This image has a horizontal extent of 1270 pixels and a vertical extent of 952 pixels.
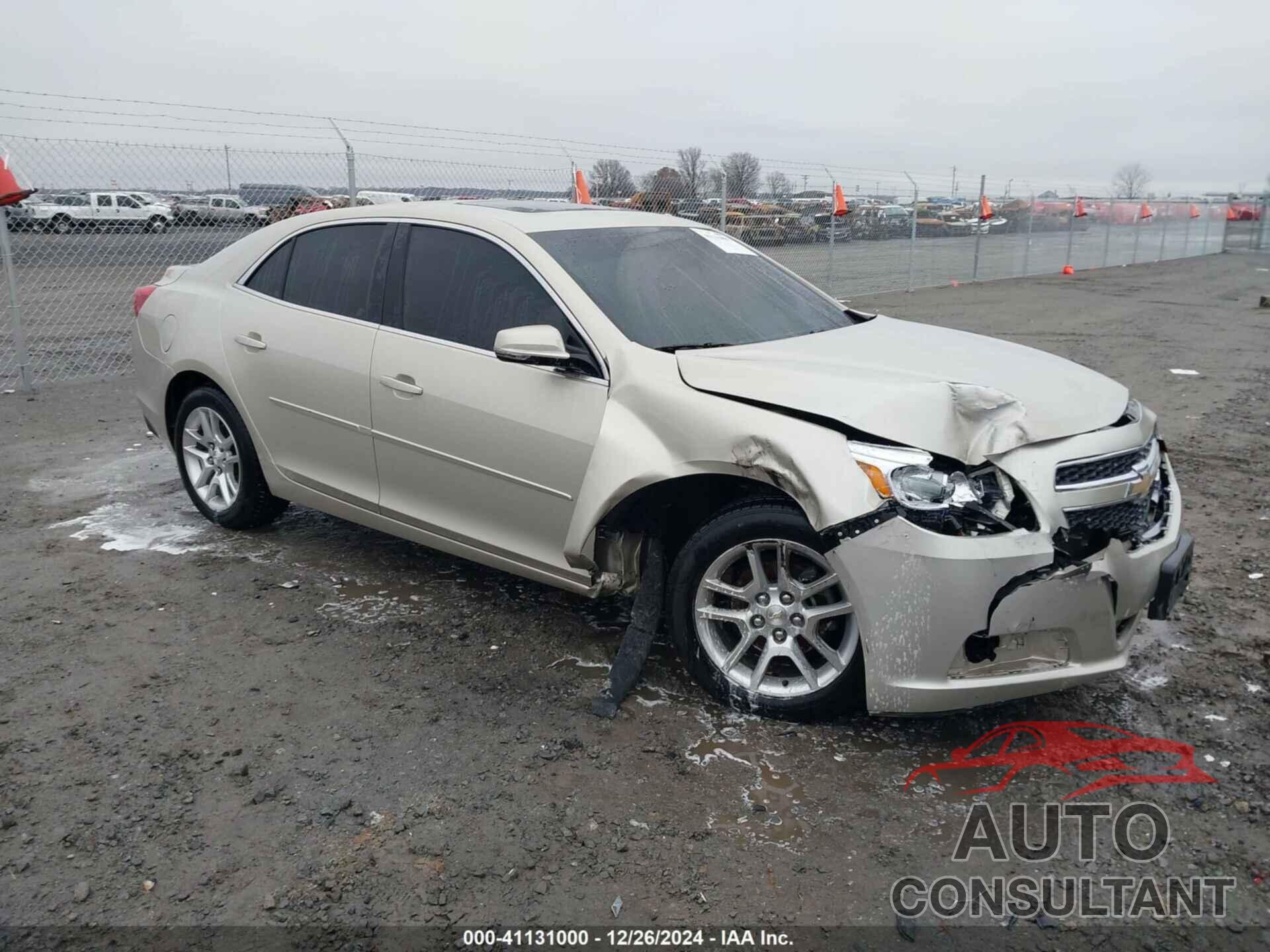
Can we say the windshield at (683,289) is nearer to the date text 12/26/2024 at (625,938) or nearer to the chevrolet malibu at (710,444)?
the chevrolet malibu at (710,444)

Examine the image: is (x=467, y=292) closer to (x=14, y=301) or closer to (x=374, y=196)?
(x=14, y=301)

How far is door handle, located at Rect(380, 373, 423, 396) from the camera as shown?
418cm

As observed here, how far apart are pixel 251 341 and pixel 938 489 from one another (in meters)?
3.34

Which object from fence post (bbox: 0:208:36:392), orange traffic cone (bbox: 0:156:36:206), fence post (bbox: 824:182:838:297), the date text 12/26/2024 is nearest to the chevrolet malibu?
the date text 12/26/2024

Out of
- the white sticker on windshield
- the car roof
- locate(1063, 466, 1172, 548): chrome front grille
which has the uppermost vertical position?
the car roof

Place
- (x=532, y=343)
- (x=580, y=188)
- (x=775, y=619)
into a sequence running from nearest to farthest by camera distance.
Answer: (x=775, y=619)
(x=532, y=343)
(x=580, y=188)

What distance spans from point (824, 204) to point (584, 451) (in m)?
14.4

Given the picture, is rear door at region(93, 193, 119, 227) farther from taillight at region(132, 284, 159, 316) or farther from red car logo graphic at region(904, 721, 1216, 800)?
red car logo graphic at region(904, 721, 1216, 800)

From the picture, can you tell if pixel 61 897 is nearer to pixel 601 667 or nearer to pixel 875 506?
pixel 601 667

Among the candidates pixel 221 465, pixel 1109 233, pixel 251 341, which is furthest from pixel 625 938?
pixel 1109 233

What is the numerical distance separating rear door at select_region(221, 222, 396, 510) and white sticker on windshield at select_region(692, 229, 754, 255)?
1.41 m

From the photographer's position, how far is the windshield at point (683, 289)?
12.9ft

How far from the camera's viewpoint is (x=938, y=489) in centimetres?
310

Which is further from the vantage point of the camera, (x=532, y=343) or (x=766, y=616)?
(x=532, y=343)
